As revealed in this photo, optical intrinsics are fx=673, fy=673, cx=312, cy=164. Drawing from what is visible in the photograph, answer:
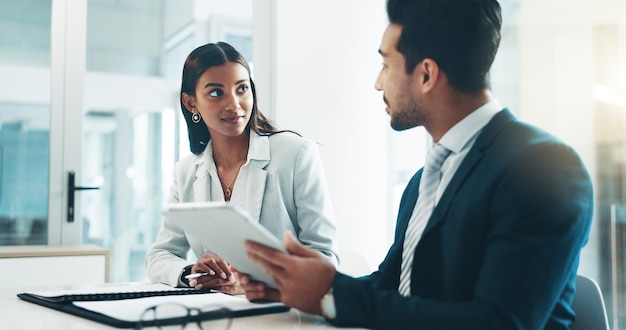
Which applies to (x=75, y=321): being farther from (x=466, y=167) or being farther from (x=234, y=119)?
(x=234, y=119)

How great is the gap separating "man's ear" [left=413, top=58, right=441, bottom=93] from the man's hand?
450mm

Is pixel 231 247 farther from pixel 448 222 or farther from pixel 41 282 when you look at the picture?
pixel 41 282

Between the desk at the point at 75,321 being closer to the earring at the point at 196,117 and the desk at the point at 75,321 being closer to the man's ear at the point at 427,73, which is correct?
the man's ear at the point at 427,73

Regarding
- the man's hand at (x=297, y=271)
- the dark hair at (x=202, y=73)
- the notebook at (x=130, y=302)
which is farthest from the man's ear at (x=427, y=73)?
the dark hair at (x=202, y=73)

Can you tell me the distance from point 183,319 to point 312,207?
3.56 ft

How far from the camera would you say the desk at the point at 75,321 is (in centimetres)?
124

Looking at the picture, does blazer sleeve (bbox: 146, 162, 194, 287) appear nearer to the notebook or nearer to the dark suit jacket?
the notebook

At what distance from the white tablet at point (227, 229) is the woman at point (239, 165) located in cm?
76

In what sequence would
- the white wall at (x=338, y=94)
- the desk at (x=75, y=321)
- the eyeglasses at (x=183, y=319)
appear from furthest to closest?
the white wall at (x=338, y=94) < the desk at (x=75, y=321) < the eyeglasses at (x=183, y=319)

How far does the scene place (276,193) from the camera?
2.21 metres

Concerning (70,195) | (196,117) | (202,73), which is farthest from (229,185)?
(70,195)

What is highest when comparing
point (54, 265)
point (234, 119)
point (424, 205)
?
point (234, 119)

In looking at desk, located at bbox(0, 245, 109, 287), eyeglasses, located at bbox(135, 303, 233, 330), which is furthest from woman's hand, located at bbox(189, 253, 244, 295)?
desk, located at bbox(0, 245, 109, 287)

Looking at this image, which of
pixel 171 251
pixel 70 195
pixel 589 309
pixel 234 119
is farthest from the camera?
pixel 70 195
